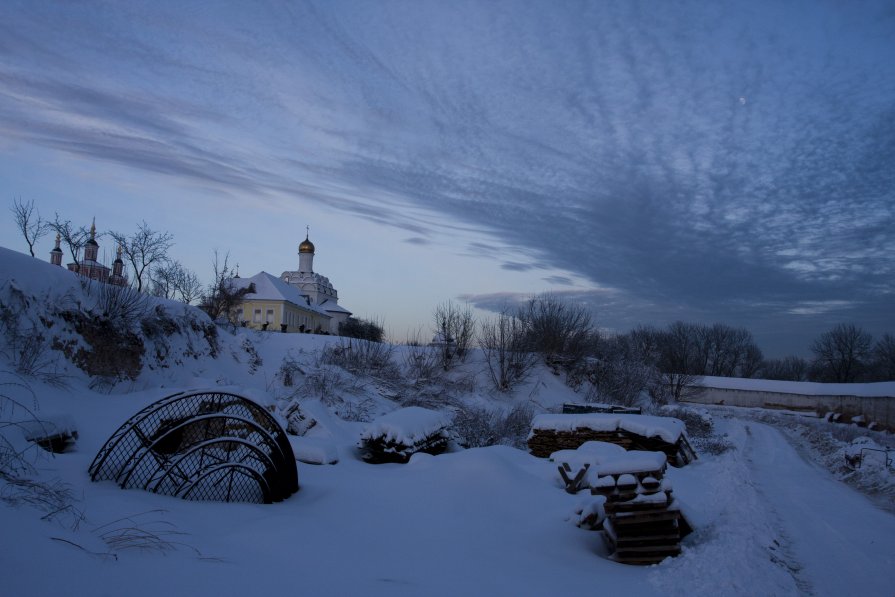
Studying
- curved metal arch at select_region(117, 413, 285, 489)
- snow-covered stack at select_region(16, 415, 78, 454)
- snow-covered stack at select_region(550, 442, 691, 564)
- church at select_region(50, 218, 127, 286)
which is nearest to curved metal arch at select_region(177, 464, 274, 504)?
curved metal arch at select_region(117, 413, 285, 489)

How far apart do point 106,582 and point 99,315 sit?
38.3 ft

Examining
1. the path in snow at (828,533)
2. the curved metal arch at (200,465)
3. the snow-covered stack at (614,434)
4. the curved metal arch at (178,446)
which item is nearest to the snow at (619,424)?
the snow-covered stack at (614,434)

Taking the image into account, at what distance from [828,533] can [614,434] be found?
678 cm

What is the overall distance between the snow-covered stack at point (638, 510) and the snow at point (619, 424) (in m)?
7.79

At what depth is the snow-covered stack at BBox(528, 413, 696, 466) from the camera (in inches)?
561

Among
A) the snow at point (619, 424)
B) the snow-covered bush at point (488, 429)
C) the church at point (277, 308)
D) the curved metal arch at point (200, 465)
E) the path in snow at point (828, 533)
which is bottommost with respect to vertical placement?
the snow-covered bush at point (488, 429)

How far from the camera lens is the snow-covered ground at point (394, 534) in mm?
3838

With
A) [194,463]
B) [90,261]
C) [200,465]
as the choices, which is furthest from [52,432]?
[90,261]

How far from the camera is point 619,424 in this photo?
48.0 feet

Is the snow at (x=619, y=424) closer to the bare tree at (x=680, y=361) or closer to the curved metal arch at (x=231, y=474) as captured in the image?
the curved metal arch at (x=231, y=474)

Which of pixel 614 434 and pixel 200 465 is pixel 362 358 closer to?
pixel 614 434

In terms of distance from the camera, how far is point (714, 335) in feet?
308

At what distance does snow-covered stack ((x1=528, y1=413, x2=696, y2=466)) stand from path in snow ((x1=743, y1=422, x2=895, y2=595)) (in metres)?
1.82

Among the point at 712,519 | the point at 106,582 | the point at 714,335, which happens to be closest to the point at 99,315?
Answer: the point at 106,582
